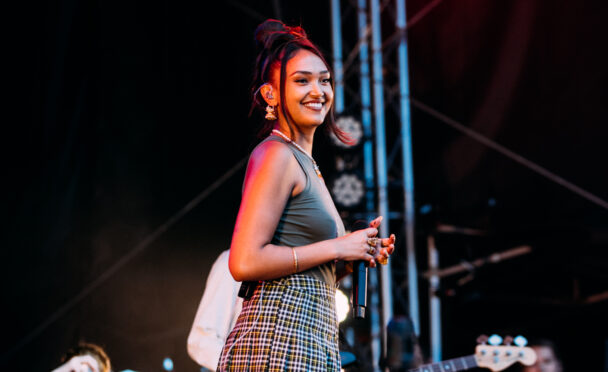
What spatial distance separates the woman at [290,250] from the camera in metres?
1.41

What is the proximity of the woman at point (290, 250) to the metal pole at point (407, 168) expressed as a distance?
3.71 m

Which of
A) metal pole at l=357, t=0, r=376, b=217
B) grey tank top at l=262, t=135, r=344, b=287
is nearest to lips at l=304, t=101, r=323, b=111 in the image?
grey tank top at l=262, t=135, r=344, b=287

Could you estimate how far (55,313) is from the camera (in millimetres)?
4582

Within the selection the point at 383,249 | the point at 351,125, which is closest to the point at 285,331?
the point at 383,249

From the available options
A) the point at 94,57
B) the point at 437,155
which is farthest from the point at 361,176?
the point at 94,57

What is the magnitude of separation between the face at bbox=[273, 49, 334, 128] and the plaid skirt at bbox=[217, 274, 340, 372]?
384 millimetres

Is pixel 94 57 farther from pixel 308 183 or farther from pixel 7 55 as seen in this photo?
pixel 308 183

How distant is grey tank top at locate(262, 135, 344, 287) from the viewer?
4.84 ft

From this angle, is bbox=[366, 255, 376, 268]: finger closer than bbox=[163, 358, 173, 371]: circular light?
Yes

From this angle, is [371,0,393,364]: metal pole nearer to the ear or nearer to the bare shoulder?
the ear

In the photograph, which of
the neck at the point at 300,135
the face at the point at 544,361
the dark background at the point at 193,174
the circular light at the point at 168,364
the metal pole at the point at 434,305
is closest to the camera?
the neck at the point at 300,135

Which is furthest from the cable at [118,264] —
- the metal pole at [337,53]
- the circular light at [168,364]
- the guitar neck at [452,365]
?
the guitar neck at [452,365]

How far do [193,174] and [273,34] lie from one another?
339 cm

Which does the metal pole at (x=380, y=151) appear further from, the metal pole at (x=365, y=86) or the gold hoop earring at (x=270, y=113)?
the gold hoop earring at (x=270, y=113)
